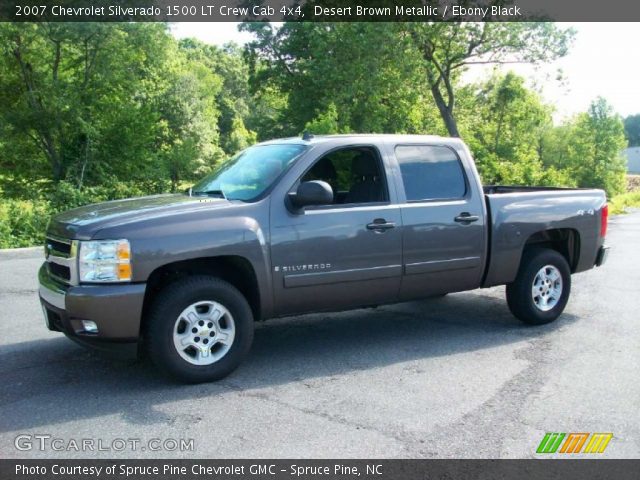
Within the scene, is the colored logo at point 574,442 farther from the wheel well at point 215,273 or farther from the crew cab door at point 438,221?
the wheel well at point 215,273

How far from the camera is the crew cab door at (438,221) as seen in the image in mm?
5777

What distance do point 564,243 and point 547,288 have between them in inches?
24.2

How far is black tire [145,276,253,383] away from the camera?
15.3 feet

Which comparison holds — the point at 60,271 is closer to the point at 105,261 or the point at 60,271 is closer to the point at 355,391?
the point at 105,261

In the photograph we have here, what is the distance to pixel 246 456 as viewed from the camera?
145 inches

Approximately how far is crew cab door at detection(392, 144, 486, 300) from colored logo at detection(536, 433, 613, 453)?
2104mm

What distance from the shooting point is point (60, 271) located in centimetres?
488

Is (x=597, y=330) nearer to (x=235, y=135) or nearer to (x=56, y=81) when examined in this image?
(x=56, y=81)

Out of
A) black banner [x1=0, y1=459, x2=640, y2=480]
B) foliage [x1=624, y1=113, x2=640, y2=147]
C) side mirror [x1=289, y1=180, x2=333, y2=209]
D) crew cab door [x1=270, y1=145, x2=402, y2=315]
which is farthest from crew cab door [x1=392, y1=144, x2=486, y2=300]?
foliage [x1=624, y1=113, x2=640, y2=147]

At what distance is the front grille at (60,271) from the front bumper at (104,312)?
90 millimetres

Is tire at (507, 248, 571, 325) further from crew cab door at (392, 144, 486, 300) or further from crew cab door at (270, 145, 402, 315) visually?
crew cab door at (270, 145, 402, 315)

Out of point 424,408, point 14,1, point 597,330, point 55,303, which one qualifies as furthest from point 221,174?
point 14,1

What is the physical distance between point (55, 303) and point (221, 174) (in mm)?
1996

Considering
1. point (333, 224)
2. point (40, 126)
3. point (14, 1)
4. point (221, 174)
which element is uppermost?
point (14, 1)
